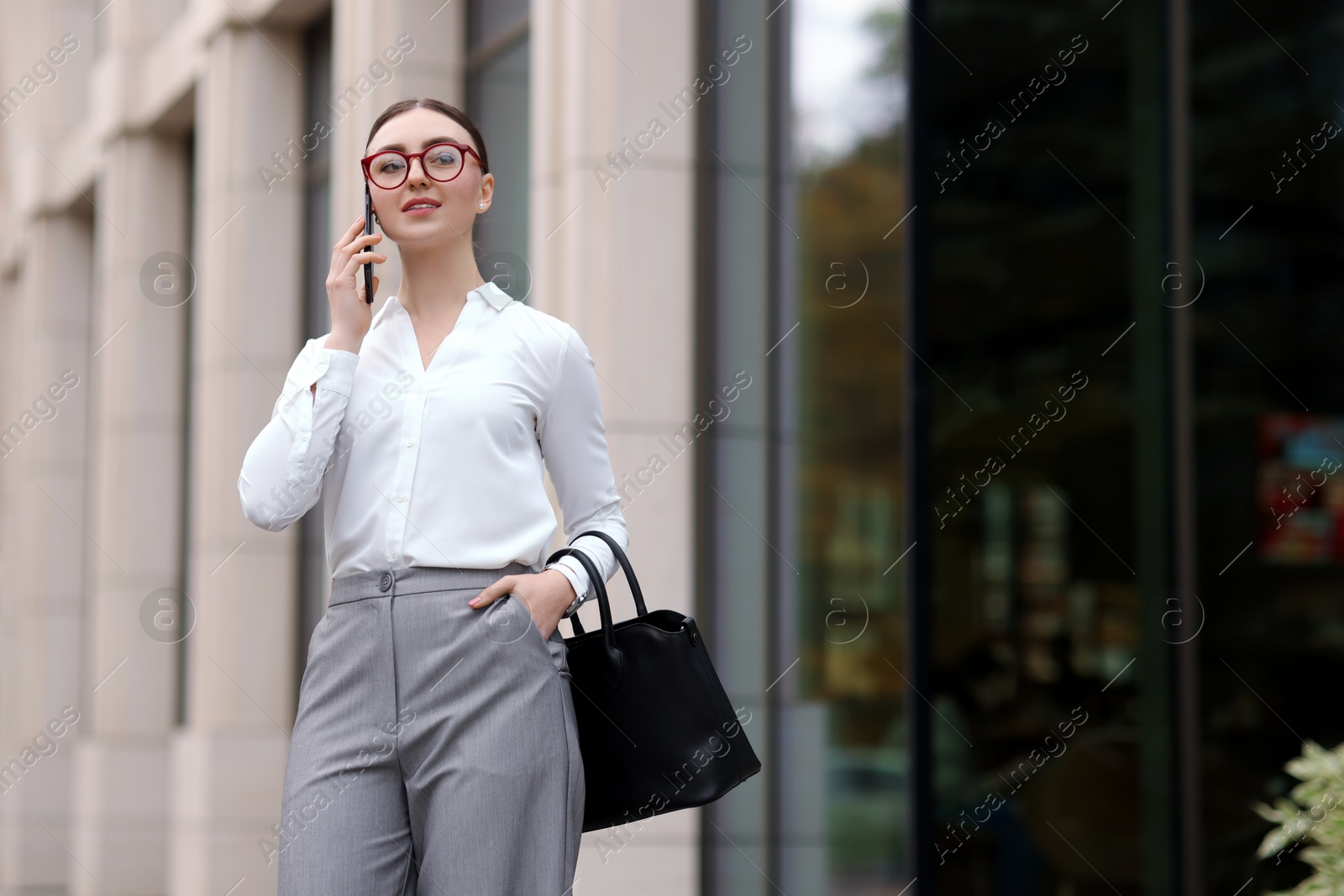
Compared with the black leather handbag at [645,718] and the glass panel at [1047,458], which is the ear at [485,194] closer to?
the black leather handbag at [645,718]

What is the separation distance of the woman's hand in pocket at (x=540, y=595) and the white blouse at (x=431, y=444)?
0.12 feet

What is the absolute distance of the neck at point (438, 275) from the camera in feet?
9.73

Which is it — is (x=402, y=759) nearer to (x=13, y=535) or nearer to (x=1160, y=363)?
(x=1160, y=363)

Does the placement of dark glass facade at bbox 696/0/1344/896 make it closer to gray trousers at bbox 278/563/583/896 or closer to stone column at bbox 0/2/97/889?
gray trousers at bbox 278/563/583/896

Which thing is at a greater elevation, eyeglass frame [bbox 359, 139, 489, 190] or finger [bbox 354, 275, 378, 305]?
eyeglass frame [bbox 359, 139, 489, 190]

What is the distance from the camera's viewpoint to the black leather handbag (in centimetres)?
287

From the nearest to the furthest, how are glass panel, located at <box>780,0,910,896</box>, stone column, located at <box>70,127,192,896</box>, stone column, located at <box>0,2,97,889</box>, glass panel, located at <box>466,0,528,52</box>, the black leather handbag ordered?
the black leather handbag < glass panel, located at <box>780,0,910,896</box> < glass panel, located at <box>466,0,528,52</box> < stone column, located at <box>70,127,192,896</box> < stone column, located at <box>0,2,97,889</box>

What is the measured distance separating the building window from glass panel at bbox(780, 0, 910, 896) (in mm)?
1649

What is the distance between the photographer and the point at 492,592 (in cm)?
276

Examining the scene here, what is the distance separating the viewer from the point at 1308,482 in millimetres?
6949

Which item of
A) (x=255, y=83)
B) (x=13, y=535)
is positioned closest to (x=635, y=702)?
(x=255, y=83)

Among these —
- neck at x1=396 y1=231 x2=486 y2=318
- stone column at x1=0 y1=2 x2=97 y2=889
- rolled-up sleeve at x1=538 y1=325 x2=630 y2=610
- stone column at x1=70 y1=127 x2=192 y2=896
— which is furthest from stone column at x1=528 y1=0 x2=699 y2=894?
stone column at x1=0 y1=2 x2=97 y2=889

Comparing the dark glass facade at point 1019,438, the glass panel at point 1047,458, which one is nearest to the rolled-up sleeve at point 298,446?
the dark glass facade at point 1019,438

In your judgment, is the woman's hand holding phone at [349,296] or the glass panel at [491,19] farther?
the glass panel at [491,19]
